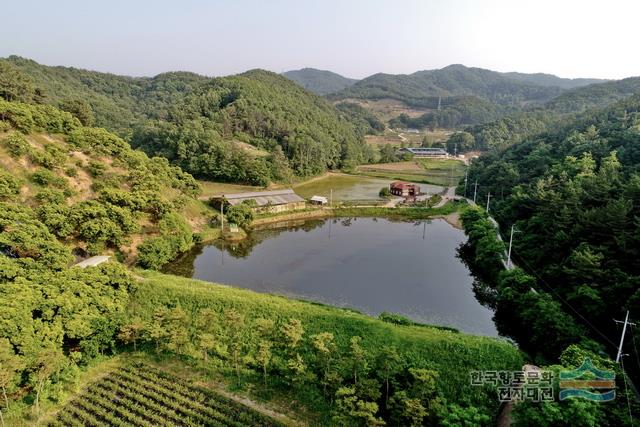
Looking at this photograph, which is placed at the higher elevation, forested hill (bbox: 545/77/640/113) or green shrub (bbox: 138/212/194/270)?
forested hill (bbox: 545/77/640/113)

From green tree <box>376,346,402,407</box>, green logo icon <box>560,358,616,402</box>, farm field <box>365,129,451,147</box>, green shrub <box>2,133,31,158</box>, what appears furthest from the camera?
farm field <box>365,129,451,147</box>

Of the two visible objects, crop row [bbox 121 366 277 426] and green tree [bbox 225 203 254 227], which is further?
green tree [bbox 225 203 254 227]

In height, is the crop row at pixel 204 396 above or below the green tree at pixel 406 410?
below

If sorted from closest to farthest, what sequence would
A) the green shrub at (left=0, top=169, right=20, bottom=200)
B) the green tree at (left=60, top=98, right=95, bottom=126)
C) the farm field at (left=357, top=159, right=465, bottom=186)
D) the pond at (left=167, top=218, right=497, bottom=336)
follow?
1. the pond at (left=167, top=218, right=497, bottom=336)
2. the green shrub at (left=0, top=169, right=20, bottom=200)
3. the green tree at (left=60, top=98, right=95, bottom=126)
4. the farm field at (left=357, top=159, right=465, bottom=186)

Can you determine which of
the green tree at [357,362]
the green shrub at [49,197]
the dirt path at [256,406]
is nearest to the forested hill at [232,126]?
the green shrub at [49,197]

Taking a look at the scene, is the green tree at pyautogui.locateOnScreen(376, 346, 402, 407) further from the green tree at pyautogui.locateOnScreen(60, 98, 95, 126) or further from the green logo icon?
the green tree at pyautogui.locateOnScreen(60, 98, 95, 126)

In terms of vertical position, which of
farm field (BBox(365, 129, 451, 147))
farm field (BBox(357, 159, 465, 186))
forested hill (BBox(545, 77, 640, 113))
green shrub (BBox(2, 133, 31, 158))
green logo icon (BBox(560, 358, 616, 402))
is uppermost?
forested hill (BBox(545, 77, 640, 113))

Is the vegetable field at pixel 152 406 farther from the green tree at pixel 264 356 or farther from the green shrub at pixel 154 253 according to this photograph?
the green shrub at pixel 154 253

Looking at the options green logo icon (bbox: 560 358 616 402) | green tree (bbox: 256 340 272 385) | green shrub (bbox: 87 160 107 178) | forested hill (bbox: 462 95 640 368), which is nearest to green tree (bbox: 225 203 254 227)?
green shrub (bbox: 87 160 107 178)
